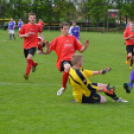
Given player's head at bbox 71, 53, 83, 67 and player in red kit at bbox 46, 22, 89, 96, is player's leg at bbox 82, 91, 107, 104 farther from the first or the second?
player in red kit at bbox 46, 22, 89, 96

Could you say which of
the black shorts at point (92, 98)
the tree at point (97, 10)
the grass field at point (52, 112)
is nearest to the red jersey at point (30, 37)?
the grass field at point (52, 112)

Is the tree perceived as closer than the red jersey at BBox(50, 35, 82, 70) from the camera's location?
No

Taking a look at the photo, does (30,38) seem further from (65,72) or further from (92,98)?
(92,98)

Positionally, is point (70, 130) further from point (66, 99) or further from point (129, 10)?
point (129, 10)

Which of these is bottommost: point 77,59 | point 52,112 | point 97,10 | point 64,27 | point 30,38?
point 52,112

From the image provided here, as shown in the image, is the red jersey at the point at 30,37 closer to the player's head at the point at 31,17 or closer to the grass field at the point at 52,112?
the player's head at the point at 31,17

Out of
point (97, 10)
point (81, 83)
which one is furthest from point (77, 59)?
point (97, 10)

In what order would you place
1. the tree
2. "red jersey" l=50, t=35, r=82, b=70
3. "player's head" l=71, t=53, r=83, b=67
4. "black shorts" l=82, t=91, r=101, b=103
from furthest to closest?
the tree, "red jersey" l=50, t=35, r=82, b=70, "black shorts" l=82, t=91, r=101, b=103, "player's head" l=71, t=53, r=83, b=67

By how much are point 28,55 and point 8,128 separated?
491 cm

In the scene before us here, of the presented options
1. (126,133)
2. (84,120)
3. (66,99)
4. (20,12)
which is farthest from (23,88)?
(20,12)

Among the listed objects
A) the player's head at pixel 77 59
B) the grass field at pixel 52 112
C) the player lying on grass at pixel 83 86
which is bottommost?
the grass field at pixel 52 112

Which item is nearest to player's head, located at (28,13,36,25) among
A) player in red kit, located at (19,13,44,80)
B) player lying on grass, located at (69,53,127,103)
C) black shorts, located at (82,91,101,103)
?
player in red kit, located at (19,13,44,80)

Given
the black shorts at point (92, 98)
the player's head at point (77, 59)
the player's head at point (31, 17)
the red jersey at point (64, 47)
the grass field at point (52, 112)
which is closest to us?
the grass field at point (52, 112)

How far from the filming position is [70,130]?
4.64 meters
